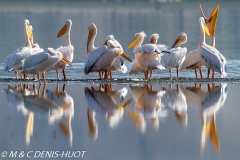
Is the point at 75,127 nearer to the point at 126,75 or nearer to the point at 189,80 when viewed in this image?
the point at 189,80

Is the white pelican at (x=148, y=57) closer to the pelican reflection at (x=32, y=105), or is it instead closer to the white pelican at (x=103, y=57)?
the white pelican at (x=103, y=57)

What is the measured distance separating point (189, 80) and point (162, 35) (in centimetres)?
1348

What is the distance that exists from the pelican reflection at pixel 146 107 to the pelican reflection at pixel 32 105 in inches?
32.3

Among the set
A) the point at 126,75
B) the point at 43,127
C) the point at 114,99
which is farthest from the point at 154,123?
the point at 126,75

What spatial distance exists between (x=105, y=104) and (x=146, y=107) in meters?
0.60

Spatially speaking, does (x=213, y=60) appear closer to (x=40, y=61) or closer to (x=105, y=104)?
(x=40, y=61)

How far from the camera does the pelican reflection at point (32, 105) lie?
315 inches

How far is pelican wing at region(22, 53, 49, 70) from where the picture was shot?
1105 cm

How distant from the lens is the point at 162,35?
24969mm

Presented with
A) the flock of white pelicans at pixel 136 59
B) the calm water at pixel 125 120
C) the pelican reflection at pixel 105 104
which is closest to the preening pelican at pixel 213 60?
the flock of white pelicans at pixel 136 59

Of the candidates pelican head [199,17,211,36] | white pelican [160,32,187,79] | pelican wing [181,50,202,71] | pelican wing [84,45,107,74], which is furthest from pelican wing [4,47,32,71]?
pelican head [199,17,211,36]

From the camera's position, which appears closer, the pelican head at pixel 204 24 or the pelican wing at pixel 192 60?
the pelican wing at pixel 192 60

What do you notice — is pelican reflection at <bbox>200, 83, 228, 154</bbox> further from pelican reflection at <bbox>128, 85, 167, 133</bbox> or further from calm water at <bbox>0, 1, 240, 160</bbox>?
pelican reflection at <bbox>128, 85, 167, 133</bbox>

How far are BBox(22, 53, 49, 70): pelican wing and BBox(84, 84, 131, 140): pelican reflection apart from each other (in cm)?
89
